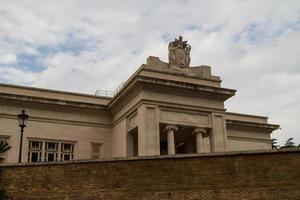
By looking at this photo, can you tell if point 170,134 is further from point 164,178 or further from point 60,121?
point 164,178

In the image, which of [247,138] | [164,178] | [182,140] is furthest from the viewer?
[247,138]

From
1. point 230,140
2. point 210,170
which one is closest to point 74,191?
point 210,170

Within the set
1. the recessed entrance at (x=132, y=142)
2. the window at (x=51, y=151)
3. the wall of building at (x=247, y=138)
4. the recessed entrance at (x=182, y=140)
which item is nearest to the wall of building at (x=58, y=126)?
the window at (x=51, y=151)

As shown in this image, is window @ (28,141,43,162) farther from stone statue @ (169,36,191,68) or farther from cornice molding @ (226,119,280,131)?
cornice molding @ (226,119,280,131)

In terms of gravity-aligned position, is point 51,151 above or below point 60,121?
below

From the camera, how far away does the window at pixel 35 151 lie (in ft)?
110

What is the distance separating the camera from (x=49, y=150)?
113ft

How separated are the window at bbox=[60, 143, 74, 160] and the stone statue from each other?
10.1 metres

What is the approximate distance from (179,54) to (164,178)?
18135mm

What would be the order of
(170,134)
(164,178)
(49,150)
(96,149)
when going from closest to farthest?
(164,178), (170,134), (49,150), (96,149)

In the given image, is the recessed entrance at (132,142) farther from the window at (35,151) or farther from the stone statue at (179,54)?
the window at (35,151)

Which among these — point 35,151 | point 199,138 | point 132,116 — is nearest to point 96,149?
point 35,151

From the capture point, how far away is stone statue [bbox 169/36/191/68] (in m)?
34.4

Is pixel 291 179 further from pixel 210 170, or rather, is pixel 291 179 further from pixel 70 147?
pixel 70 147
